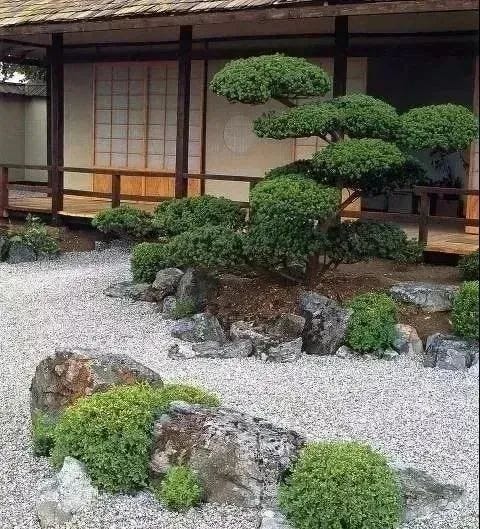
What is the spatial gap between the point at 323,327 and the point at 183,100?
14.7 ft

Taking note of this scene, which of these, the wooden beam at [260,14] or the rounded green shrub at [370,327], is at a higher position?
the wooden beam at [260,14]

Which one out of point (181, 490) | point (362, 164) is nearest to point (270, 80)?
point (362, 164)

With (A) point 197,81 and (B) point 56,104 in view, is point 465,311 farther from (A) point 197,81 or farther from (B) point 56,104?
(B) point 56,104

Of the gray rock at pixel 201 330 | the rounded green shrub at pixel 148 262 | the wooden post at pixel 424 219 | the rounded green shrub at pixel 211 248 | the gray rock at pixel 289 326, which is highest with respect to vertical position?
the wooden post at pixel 424 219

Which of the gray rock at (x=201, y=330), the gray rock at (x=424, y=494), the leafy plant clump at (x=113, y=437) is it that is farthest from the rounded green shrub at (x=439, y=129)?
the leafy plant clump at (x=113, y=437)

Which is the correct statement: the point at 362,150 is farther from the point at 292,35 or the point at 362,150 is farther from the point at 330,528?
the point at 292,35

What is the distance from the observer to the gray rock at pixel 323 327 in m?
6.17

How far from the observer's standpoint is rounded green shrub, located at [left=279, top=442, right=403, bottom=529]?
3432mm

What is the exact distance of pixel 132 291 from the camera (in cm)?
793

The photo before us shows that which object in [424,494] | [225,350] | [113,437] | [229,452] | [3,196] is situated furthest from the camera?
[3,196]

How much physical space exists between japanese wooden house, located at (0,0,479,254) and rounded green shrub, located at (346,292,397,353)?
174 centimetres

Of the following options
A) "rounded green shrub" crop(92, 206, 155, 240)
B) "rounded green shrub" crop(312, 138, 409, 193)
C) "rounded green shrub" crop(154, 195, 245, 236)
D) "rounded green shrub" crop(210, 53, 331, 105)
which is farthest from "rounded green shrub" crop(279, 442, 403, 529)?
"rounded green shrub" crop(92, 206, 155, 240)

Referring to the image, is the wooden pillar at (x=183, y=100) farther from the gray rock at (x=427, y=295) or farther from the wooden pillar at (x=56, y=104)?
the gray rock at (x=427, y=295)

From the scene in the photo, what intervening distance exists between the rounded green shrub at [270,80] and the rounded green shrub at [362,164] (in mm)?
540
